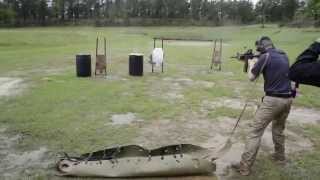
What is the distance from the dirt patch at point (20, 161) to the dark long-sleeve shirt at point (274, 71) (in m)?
3.27

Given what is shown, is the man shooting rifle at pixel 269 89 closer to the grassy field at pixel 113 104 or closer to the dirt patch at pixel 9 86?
the grassy field at pixel 113 104

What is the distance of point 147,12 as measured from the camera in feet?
304

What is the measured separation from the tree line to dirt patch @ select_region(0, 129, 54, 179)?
6477 centimetres

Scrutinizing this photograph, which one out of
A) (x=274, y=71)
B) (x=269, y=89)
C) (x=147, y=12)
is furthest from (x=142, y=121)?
(x=147, y=12)

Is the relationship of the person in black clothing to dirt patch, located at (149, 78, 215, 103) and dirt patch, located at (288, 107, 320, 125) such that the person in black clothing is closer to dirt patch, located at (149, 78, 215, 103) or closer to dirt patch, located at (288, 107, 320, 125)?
dirt patch, located at (288, 107, 320, 125)

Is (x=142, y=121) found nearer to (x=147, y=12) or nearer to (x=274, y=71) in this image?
(x=274, y=71)

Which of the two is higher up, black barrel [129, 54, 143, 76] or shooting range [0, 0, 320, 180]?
black barrel [129, 54, 143, 76]

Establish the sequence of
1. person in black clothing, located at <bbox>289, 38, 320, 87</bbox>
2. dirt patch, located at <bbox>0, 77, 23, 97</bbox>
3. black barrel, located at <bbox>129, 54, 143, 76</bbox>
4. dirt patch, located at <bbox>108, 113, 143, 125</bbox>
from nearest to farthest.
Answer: person in black clothing, located at <bbox>289, 38, 320, 87</bbox> → dirt patch, located at <bbox>108, 113, 143, 125</bbox> → dirt patch, located at <bbox>0, 77, 23, 97</bbox> → black barrel, located at <bbox>129, 54, 143, 76</bbox>

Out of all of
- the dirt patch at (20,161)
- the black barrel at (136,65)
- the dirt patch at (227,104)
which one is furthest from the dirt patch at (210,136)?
the black barrel at (136,65)

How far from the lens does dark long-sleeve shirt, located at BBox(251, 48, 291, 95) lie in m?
5.67

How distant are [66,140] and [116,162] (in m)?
1.93

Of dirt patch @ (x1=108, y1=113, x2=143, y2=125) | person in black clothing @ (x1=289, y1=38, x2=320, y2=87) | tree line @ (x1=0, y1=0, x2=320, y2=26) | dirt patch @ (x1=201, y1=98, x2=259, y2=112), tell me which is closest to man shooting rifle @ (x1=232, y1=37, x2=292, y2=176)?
person in black clothing @ (x1=289, y1=38, x2=320, y2=87)

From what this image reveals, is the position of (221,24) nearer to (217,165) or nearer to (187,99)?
(187,99)

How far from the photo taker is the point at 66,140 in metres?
7.32
